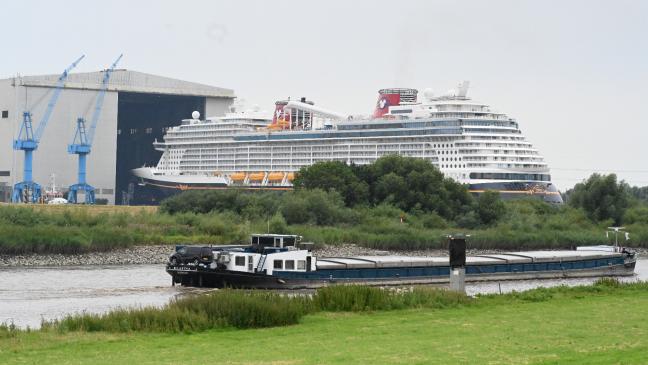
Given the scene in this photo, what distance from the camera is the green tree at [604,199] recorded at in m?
92.1

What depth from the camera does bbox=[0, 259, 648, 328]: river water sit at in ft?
107

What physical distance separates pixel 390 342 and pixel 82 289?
2241cm

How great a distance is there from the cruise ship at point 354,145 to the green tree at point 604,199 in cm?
667

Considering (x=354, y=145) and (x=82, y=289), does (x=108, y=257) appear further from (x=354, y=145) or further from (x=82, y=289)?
(x=354, y=145)

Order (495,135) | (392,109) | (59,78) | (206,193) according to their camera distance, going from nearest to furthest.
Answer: (206,193)
(495,135)
(392,109)
(59,78)

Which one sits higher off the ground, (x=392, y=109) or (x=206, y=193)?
(x=392, y=109)

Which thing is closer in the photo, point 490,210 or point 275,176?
point 490,210

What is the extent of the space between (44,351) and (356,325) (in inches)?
238

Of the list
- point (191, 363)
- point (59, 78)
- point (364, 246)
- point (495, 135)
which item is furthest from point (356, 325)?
point (59, 78)

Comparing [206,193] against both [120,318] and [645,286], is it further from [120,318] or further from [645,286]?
[120,318]

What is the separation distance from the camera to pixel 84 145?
113 m

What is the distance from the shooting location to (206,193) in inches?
3295

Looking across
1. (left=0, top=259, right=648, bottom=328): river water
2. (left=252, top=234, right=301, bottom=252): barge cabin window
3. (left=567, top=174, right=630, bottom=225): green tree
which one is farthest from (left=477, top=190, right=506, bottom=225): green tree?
(left=252, top=234, right=301, bottom=252): barge cabin window

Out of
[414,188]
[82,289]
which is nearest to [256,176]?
[414,188]
